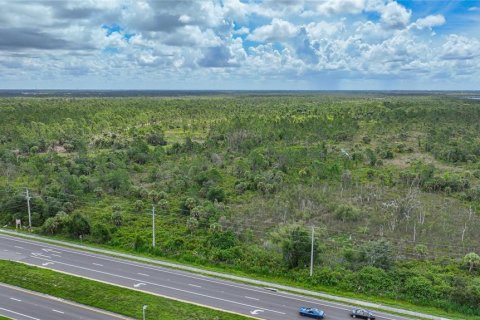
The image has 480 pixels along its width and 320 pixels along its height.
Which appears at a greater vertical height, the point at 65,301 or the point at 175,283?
the point at 175,283

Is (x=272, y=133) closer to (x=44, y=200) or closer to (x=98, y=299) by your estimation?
(x=44, y=200)

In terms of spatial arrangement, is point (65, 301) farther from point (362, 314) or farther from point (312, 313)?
point (362, 314)

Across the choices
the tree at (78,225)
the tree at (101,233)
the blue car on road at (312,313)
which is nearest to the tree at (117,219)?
the tree at (78,225)

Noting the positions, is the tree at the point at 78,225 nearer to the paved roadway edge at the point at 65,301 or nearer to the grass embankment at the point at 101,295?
the grass embankment at the point at 101,295

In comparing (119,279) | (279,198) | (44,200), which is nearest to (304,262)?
(119,279)

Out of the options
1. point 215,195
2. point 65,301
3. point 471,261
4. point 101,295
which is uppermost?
point 215,195

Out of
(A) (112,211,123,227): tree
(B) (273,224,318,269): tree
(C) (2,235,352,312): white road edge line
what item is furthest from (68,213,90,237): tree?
(B) (273,224,318,269): tree

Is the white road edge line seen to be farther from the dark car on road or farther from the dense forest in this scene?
the dense forest

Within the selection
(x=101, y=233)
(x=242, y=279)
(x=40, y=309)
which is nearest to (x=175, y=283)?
(x=242, y=279)
